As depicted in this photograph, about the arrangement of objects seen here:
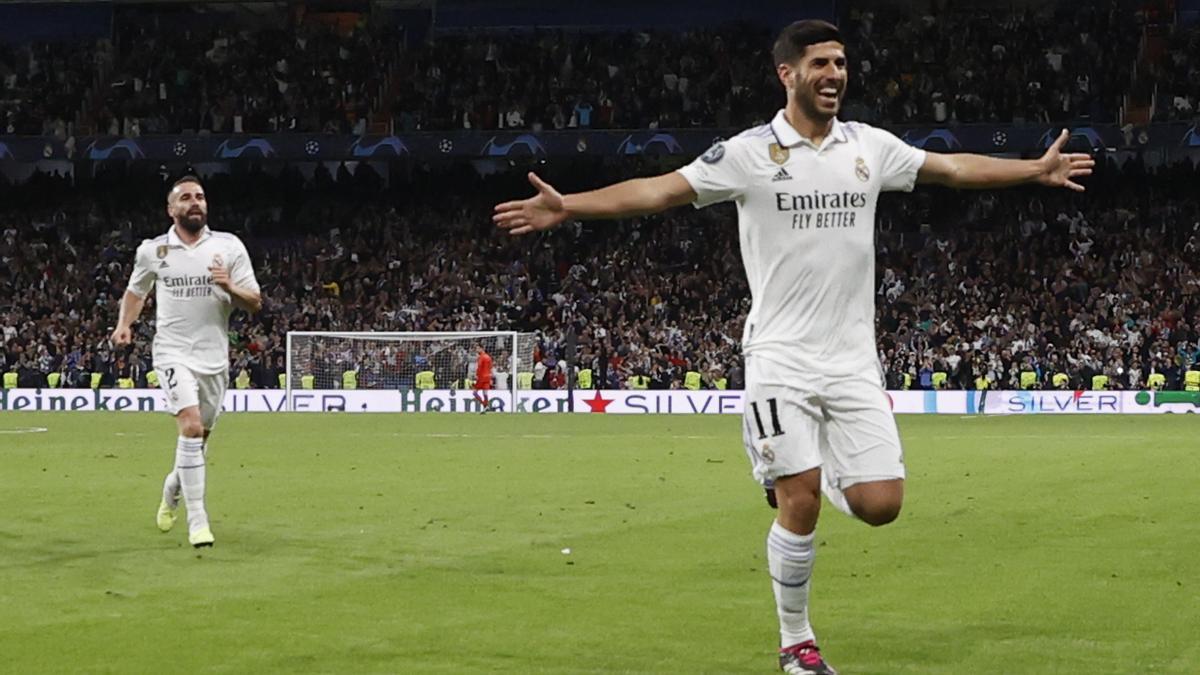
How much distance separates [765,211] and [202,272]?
627 cm

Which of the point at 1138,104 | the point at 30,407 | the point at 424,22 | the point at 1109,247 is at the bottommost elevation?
the point at 30,407

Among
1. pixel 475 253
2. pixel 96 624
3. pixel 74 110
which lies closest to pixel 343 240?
pixel 475 253

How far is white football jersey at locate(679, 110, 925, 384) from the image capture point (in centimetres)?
709

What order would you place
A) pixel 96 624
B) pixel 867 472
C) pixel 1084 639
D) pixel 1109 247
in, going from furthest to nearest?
pixel 1109 247 → pixel 96 624 → pixel 1084 639 → pixel 867 472

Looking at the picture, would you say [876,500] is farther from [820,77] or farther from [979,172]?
[820,77]

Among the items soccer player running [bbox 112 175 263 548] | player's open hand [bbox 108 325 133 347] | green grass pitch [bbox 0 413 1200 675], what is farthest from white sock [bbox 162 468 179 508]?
player's open hand [bbox 108 325 133 347]

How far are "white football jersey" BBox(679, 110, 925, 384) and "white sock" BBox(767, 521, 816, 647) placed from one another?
2.09 feet

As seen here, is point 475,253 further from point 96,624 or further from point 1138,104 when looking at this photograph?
point 96,624

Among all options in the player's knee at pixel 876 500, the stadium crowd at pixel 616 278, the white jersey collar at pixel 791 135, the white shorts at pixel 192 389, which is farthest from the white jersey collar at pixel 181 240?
the stadium crowd at pixel 616 278

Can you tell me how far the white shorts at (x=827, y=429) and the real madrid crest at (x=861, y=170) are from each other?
79 centimetres

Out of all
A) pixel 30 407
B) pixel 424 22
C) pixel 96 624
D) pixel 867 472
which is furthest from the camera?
pixel 424 22

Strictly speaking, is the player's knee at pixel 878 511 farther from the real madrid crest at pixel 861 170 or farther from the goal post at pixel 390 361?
the goal post at pixel 390 361

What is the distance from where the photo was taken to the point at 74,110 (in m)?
52.3

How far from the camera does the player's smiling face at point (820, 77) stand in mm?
7082
